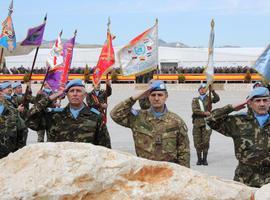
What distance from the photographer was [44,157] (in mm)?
3621

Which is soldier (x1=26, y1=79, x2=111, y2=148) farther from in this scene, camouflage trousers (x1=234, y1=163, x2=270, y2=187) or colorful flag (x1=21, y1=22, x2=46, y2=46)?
colorful flag (x1=21, y1=22, x2=46, y2=46)

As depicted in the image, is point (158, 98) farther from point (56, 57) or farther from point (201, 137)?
point (201, 137)

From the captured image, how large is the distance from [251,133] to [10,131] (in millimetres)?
2326

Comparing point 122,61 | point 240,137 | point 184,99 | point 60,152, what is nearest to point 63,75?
point 122,61

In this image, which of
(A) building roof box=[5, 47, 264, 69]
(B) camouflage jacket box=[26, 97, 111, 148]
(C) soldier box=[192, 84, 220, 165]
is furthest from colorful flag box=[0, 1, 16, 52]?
(A) building roof box=[5, 47, 264, 69]

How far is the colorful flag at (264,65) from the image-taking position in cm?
639

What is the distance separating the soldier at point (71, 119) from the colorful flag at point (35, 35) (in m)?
4.33

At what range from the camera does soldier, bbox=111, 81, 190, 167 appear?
536 centimetres

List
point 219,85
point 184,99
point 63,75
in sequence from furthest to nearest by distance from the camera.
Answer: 1. point 219,85
2. point 184,99
3. point 63,75

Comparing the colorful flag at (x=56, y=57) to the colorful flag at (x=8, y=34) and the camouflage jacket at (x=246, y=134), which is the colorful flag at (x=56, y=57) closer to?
the colorful flag at (x=8, y=34)

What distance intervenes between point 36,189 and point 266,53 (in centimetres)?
362

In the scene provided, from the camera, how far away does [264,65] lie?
6.42 meters

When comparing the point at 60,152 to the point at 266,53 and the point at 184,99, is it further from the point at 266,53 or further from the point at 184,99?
the point at 184,99

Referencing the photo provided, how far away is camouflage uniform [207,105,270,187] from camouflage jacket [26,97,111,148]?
940 millimetres
